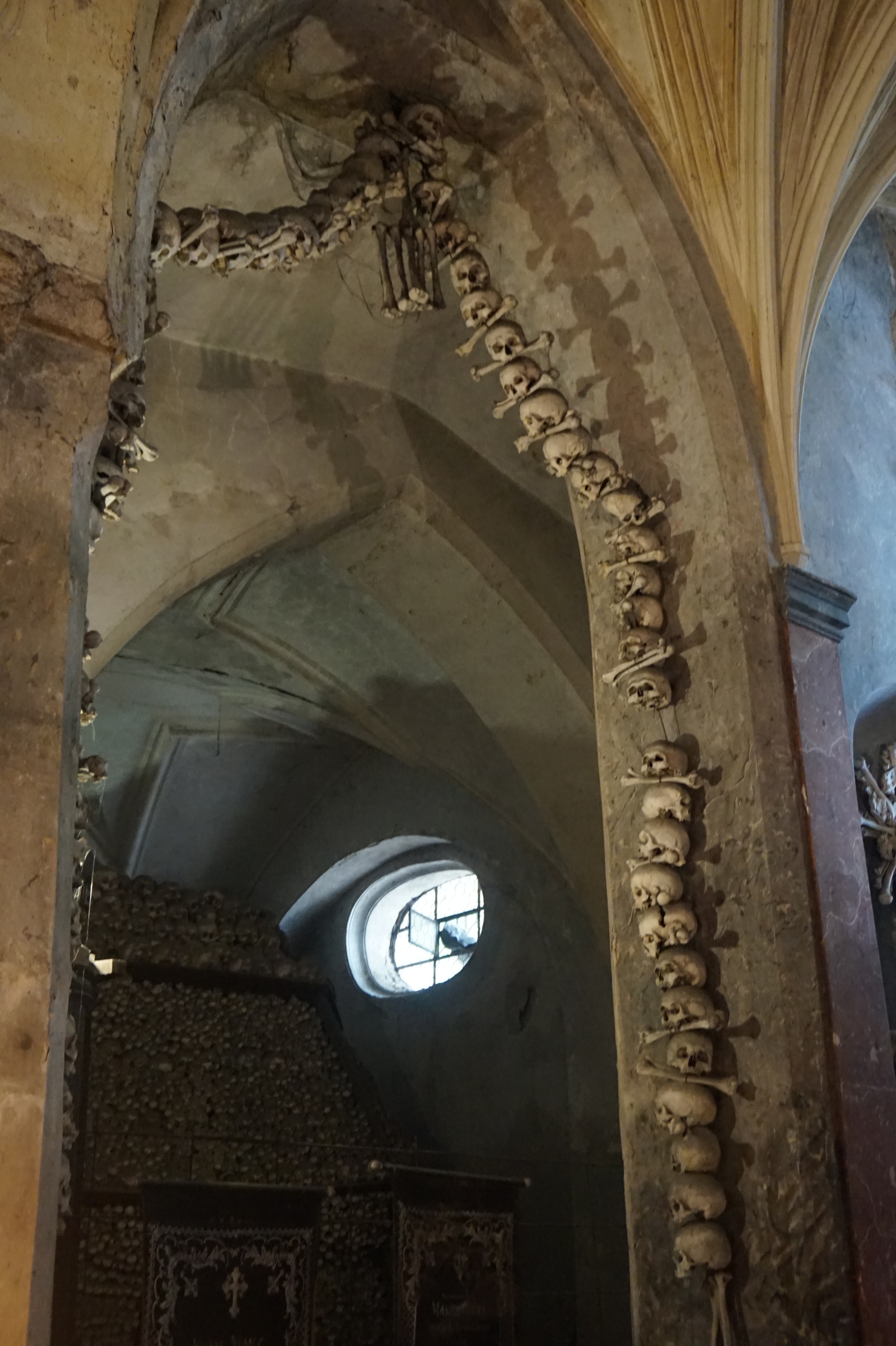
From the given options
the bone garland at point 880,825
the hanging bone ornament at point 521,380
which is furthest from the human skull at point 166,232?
the bone garland at point 880,825

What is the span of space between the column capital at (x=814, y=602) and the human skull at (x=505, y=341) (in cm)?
118

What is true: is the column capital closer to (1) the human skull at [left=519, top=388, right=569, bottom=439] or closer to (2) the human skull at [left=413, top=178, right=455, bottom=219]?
(1) the human skull at [left=519, top=388, right=569, bottom=439]

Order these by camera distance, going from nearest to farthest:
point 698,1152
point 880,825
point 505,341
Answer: point 698,1152, point 505,341, point 880,825

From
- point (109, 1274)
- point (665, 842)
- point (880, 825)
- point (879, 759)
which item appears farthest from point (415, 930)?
point (665, 842)

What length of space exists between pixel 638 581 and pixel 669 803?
0.74m

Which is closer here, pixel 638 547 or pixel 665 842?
pixel 665 842

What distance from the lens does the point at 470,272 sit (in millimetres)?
4684

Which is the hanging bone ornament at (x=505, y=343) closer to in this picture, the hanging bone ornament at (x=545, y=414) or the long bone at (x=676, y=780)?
the hanging bone ornament at (x=545, y=414)

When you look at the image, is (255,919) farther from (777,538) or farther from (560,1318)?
(777,538)

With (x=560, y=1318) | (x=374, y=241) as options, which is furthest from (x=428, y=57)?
(x=560, y=1318)

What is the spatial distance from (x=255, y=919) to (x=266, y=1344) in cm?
346

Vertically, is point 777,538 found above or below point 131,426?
above

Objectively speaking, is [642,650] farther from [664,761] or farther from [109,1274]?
[109,1274]

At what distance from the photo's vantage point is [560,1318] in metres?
7.41
